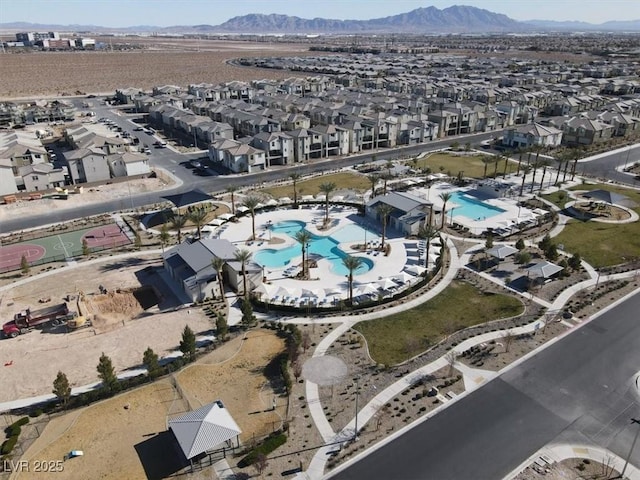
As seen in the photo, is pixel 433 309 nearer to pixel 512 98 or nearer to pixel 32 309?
pixel 32 309

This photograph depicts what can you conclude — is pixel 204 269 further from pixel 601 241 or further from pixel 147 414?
pixel 601 241

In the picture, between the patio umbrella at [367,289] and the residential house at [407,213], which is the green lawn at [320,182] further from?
the patio umbrella at [367,289]

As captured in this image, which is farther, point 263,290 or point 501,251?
point 501,251

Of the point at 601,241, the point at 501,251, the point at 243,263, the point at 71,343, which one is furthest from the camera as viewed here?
the point at 601,241

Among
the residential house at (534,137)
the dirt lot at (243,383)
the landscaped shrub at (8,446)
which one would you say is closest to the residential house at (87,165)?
the dirt lot at (243,383)

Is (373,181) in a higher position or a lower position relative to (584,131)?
lower

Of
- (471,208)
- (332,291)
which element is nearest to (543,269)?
(471,208)

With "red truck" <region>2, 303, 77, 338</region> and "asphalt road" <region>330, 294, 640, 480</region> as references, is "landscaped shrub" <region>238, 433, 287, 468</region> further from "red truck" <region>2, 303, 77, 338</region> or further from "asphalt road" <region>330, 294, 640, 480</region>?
"red truck" <region>2, 303, 77, 338</region>
